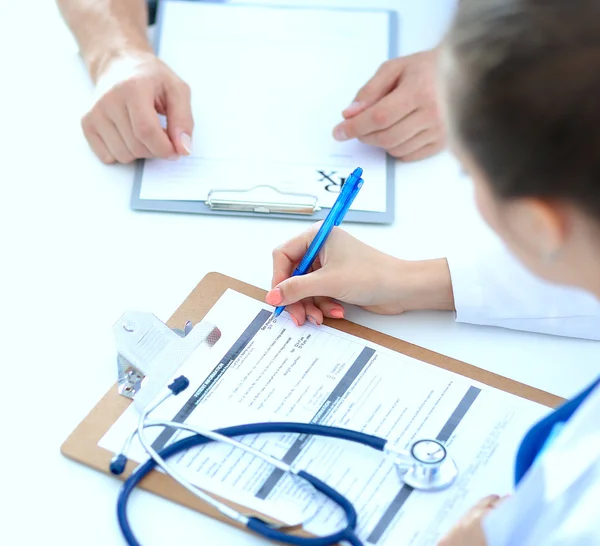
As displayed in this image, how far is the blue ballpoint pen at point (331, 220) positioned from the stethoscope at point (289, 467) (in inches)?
7.0

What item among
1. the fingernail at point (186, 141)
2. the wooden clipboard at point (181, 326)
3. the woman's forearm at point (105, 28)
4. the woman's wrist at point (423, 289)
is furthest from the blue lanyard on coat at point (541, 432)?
the woman's forearm at point (105, 28)

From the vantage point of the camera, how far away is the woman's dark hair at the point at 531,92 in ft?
1.72

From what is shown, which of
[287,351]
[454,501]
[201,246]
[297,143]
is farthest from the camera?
[297,143]

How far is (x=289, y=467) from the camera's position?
0.81 metres

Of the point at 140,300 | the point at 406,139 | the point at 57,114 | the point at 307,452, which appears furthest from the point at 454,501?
the point at 57,114

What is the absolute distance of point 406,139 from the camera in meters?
1.16

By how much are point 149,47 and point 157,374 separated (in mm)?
579

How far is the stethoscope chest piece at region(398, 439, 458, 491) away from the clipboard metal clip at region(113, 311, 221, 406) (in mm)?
259

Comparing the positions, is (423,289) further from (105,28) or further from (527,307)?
(105,28)

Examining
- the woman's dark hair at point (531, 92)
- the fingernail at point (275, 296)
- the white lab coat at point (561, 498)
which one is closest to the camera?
the woman's dark hair at point (531, 92)

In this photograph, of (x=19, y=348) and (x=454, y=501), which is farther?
(x=19, y=348)

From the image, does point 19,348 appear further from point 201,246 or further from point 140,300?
point 201,246

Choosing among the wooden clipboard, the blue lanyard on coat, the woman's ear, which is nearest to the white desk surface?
the wooden clipboard

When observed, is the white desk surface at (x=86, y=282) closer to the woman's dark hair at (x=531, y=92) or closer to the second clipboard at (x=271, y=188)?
the second clipboard at (x=271, y=188)
